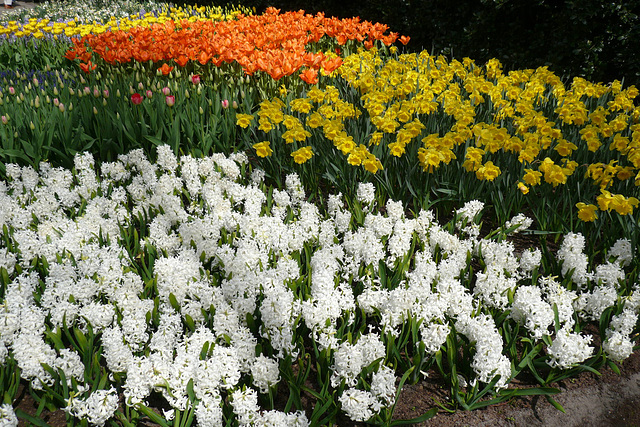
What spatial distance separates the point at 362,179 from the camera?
130 inches

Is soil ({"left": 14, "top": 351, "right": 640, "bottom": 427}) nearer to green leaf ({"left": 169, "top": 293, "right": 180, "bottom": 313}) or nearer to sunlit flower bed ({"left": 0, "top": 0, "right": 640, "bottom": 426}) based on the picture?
sunlit flower bed ({"left": 0, "top": 0, "right": 640, "bottom": 426})

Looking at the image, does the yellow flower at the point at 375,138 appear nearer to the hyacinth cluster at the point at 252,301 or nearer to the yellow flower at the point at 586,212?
the hyacinth cluster at the point at 252,301

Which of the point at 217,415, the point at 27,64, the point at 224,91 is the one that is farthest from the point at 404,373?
the point at 27,64

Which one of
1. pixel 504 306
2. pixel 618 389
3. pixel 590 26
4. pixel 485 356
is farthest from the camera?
pixel 590 26

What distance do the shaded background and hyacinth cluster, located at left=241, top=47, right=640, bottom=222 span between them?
1.30 metres

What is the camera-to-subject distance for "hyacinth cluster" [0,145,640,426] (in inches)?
73.3

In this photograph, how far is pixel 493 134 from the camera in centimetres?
305

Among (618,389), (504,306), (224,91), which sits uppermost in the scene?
(224,91)

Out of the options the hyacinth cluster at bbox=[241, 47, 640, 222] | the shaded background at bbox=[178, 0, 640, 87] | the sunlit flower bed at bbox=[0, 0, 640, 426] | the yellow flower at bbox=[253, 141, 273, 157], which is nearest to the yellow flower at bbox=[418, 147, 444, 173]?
the hyacinth cluster at bbox=[241, 47, 640, 222]

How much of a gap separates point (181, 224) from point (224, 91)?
1785mm

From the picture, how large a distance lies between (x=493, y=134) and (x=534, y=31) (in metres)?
4.01

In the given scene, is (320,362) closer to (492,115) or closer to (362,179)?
(362,179)

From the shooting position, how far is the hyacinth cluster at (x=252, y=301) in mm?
1862

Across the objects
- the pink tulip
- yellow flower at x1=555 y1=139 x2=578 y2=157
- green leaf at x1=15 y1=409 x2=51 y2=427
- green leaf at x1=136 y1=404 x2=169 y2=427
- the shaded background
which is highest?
the shaded background
